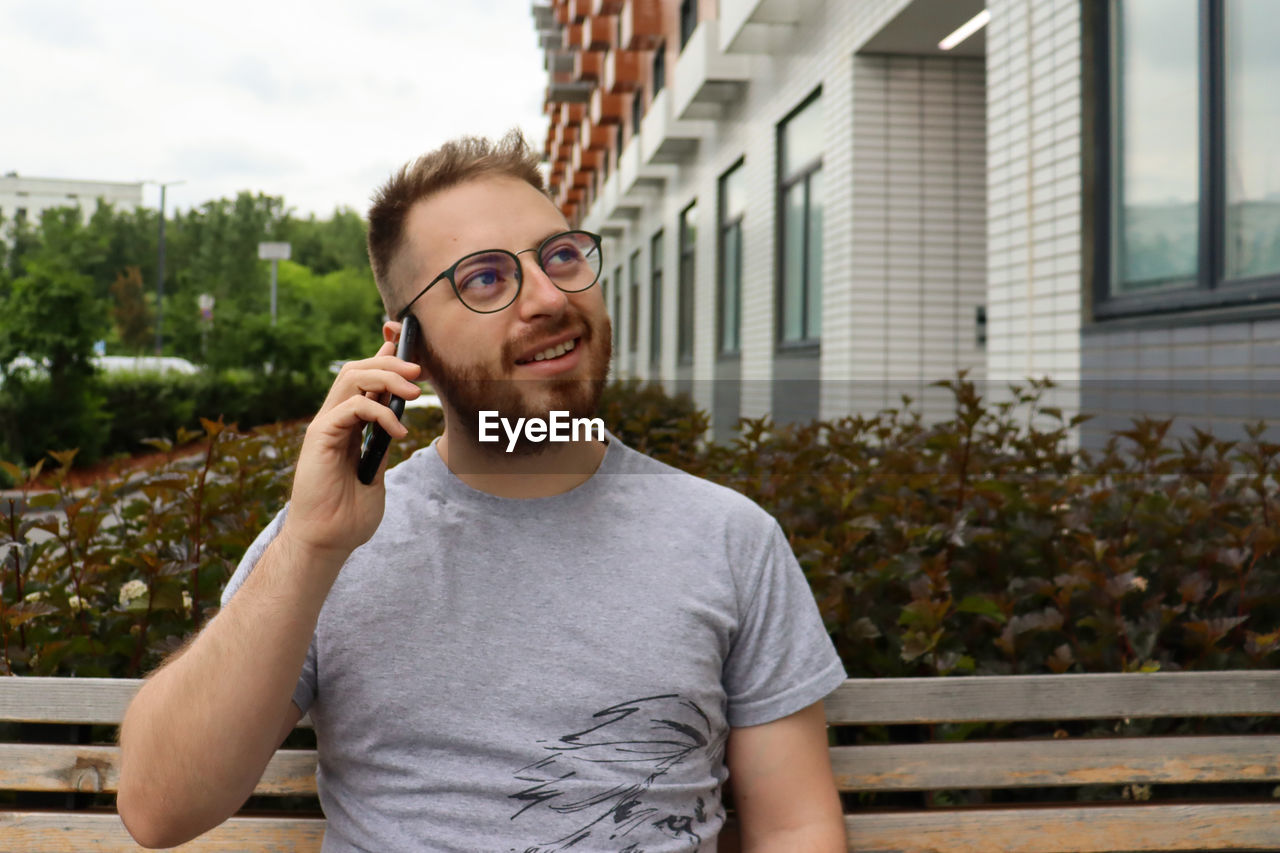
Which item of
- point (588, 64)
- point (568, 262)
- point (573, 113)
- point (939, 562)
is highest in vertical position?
point (573, 113)

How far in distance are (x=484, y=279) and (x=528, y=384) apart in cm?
19

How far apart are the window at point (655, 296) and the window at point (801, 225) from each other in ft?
34.5

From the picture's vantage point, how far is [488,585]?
6.23 ft

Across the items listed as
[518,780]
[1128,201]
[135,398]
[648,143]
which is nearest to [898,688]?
[518,780]

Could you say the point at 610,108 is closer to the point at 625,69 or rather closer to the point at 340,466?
the point at 625,69

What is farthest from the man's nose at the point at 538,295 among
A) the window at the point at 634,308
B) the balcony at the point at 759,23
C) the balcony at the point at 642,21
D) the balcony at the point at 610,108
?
the window at the point at 634,308

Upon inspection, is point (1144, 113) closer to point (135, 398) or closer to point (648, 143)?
point (648, 143)

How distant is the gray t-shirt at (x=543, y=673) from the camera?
1.83 metres

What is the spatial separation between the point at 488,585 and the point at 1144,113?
5.17 meters

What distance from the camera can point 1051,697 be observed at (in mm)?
2156

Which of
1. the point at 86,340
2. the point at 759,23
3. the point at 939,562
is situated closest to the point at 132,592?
the point at 939,562

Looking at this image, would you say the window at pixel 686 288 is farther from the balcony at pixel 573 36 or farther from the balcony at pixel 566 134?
the balcony at pixel 566 134

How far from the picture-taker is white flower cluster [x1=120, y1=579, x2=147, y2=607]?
2.38 meters

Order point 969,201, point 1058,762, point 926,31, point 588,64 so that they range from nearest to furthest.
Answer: point 1058,762 < point 926,31 < point 969,201 < point 588,64
